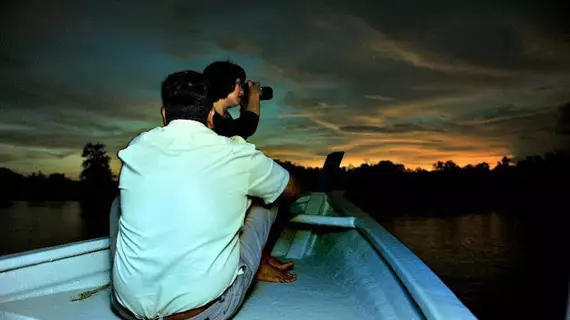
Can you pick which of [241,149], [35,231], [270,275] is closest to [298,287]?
[270,275]

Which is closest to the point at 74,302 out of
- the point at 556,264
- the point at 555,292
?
the point at 555,292

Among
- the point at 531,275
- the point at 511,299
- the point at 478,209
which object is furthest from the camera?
the point at 478,209

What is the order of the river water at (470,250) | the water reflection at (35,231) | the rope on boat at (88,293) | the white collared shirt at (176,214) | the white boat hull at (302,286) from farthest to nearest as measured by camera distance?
the water reflection at (35,231), the river water at (470,250), the rope on boat at (88,293), the white boat hull at (302,286), the white collared shirt at (176,214)

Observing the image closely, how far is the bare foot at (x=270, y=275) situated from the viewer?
215cm

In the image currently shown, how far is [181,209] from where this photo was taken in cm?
126

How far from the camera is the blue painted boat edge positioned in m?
1.16

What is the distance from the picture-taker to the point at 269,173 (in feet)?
5.02

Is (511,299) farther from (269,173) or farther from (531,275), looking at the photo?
(269,173)

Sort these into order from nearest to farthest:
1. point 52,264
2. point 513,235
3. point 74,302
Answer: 1. point 74,302
2. point 52,264
3. point 513,235

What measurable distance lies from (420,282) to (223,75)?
3.33 ft

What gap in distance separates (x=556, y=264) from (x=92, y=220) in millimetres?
37723

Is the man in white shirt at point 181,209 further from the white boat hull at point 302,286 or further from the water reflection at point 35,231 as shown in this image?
the water reflection at point 35,231

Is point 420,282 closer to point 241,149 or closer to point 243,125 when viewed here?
point 241,149

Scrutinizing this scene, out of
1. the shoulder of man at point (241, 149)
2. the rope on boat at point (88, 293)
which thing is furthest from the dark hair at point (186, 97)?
the rope on boat at point (88, 293)
